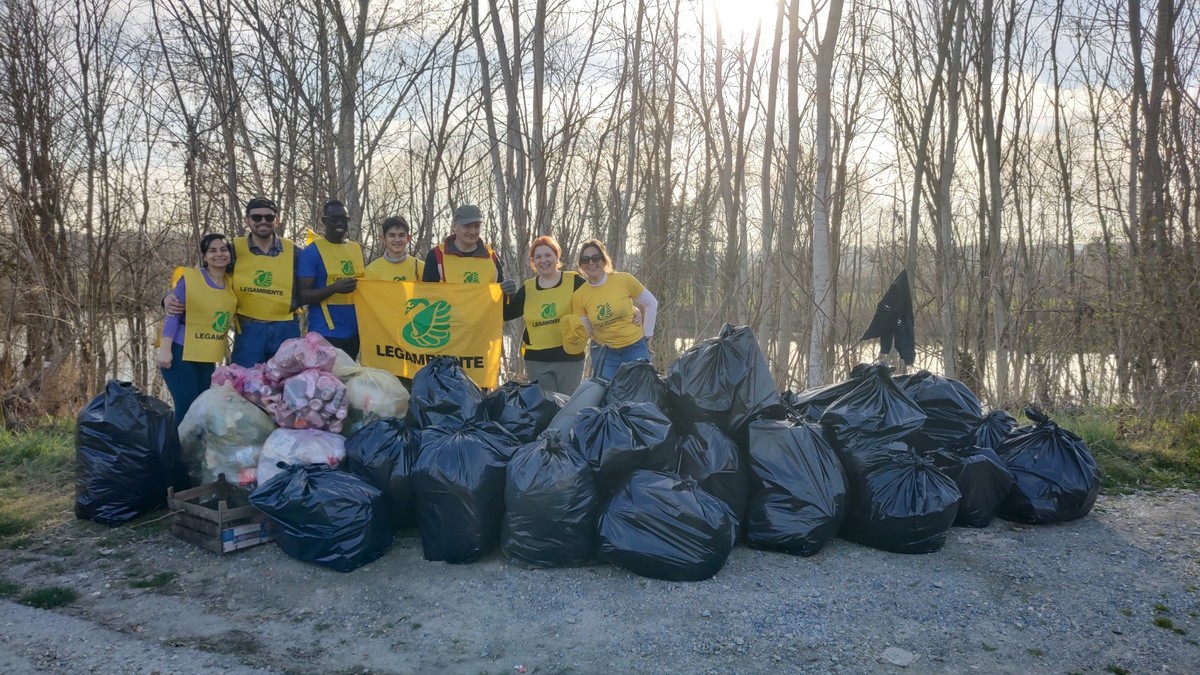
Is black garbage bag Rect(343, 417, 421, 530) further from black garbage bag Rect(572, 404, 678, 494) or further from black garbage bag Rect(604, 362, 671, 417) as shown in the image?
black garbage bag Rect(604, 362, 671, 417)

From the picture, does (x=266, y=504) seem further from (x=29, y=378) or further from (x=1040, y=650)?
(x=29, y=378)

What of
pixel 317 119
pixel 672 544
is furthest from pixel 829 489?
pixel 317 119

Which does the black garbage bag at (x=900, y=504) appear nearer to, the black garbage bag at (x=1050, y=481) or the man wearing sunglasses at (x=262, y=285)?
the black garbage bag at (x=1050, y=481)

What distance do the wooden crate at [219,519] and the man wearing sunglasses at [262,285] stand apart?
2.72ft

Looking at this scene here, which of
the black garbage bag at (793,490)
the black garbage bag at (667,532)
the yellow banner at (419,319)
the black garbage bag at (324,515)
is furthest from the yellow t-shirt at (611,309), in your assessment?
the black garbage bag at (324,515)

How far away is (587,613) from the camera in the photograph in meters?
3.02

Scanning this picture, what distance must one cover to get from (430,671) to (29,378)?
7331 mm

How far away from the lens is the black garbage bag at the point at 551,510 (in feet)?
11.0

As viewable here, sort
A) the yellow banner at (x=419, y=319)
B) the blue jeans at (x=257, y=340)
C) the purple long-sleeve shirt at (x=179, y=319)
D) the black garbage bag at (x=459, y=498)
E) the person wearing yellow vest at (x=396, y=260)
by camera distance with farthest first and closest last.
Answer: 1. the yellow banner at (x=419, y=319)
2. the person wearing yellow vest at (x=396, y=260)
3. the blue jeans at (x=257, y=340)
4. the purple long-sleeve shirt at (x=179, y=319)
5. the black garbage bag at (x=459, y=498)

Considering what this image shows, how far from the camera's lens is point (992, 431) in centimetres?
446

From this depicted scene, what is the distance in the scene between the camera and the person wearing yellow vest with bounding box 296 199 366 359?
461 cm

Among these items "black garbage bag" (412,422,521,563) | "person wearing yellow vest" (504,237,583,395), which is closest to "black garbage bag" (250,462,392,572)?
"black garbage bag" (412,422,521,563)

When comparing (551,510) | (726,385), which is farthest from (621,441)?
(726,385)

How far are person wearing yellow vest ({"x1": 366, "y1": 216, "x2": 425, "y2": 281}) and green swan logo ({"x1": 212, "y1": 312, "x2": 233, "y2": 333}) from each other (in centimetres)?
86
